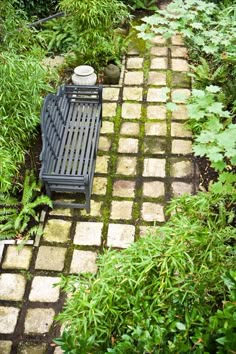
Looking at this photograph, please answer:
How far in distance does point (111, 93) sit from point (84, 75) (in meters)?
0.44

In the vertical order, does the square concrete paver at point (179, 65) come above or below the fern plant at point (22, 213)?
above

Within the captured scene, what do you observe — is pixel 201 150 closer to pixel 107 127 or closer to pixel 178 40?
pixel 107 127

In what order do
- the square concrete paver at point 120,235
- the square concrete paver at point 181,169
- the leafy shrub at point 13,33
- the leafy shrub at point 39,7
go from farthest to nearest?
1. the leafy shrub at point 39,7
2. the leafy shrub at point 13,33
3. the square concrete paver at point 181,169
4. the square concrete paver at point 120,235

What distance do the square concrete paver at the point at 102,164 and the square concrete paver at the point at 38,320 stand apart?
1.76 m

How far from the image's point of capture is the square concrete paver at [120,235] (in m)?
4.45

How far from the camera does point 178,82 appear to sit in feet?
20.5

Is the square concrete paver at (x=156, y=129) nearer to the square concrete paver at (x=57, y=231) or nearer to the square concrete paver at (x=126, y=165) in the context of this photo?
the square concrete paver at (x=126, y=165)

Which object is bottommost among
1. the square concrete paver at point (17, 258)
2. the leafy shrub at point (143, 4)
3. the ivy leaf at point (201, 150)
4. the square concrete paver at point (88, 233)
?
the square concrete paver at point (17, 258)

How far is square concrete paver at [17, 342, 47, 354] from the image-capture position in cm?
372

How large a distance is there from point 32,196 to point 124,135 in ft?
4.66

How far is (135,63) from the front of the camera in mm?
6582

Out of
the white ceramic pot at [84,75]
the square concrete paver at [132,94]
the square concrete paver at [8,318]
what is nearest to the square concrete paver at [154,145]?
the square concrete paver at [132,94]

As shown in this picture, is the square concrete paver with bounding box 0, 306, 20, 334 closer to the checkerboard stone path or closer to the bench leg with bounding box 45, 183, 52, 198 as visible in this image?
the checkerboard stone path

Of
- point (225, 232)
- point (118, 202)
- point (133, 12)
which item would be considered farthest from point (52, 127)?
point (133, 12)
